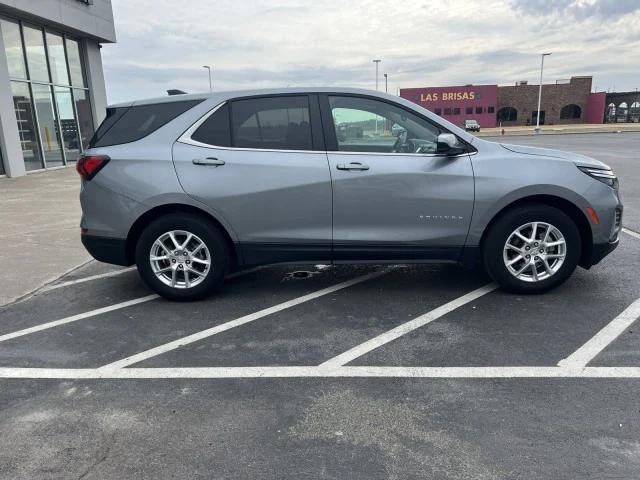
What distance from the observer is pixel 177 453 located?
2547mm

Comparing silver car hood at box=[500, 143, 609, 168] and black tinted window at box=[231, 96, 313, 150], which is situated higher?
black tinted window at box=[231, 96, 313, 150]

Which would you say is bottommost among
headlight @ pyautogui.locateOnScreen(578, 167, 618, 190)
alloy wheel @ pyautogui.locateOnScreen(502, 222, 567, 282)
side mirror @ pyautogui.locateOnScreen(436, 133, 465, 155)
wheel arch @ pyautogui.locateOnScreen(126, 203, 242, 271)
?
alloy wheel @ pyautogui.locateOnScreen(502, 222, 567, 282)

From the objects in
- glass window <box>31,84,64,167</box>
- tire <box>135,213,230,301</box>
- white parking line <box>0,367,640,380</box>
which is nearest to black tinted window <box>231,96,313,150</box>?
tire <box>135,213,230,301</box>

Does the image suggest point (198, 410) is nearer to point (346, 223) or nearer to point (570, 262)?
point (346, 223)

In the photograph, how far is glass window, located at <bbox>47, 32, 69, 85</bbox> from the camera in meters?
16.8

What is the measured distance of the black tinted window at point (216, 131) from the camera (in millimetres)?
4488

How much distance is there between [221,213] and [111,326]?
51.0 inches

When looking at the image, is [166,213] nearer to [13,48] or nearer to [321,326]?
[321,326]

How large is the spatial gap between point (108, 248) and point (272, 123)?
1.85 m

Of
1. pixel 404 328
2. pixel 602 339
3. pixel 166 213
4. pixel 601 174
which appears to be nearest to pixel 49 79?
pixel 166 213

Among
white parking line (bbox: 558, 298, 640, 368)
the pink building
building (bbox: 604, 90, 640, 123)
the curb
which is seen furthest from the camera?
building (bbox: 604, 90, 640, 123)

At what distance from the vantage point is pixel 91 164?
4.54 m

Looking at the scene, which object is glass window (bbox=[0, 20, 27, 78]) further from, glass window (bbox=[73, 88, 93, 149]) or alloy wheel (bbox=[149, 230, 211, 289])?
alloy wheel (bbox=[149, 230, 211, 289])

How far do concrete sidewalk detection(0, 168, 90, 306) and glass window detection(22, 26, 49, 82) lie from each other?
4.94 metres
